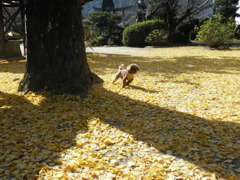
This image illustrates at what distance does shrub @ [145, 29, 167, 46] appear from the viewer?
1902 centimetres

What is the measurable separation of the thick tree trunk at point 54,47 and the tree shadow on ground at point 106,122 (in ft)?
1.20

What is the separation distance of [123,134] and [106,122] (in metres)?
0.53

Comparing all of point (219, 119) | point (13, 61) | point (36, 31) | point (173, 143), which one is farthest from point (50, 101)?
point (13, 61)

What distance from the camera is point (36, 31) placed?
182 inches

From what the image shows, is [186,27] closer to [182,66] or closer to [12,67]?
[182,66]

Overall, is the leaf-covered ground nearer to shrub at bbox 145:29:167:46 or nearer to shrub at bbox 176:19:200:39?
shrub at bbox 145:29:167:46

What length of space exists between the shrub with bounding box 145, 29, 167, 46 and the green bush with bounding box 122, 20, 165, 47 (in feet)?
2.42

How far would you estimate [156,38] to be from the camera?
19094 mm

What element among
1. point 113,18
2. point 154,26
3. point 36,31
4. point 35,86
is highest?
point 113,18

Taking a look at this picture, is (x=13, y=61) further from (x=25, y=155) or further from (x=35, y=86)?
(x=25, y=155)

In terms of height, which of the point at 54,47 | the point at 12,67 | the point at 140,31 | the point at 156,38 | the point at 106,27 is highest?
the point at 106,27

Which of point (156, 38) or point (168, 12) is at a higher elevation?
point (168, 12)

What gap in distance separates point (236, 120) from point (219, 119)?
0.84ft

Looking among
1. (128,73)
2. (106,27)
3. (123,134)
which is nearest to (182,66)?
(128,73)
